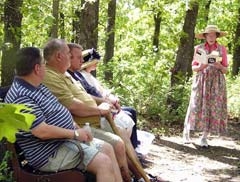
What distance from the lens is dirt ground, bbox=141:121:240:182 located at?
6.21 meters

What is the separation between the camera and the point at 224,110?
785 centimetres

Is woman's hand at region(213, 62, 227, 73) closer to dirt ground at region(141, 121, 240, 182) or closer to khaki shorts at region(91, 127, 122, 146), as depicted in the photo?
dirt ground at region(141, 121, 240, 182)

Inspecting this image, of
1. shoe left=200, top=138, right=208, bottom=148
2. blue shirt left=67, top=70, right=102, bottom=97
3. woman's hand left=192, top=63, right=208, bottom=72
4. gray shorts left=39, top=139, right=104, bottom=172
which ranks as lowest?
shoe left=200, top=138, right=208, bottom=148

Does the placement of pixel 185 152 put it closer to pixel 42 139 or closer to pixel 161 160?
pixel 161 160

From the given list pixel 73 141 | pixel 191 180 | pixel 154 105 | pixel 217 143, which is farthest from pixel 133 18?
pixel 73 141

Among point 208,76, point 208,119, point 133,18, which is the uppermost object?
point 133,18

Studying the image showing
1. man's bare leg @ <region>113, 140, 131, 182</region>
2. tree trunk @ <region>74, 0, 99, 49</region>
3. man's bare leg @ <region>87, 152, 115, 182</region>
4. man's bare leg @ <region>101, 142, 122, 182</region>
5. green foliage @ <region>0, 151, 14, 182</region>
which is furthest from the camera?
tree trunk @ <region>74, 0, 99, 49</region>

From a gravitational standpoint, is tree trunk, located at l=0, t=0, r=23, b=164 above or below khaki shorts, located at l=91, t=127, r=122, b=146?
above

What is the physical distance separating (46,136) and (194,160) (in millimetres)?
3597

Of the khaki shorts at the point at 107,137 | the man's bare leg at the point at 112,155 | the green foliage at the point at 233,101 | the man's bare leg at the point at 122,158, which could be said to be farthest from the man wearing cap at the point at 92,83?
the green foliage at the point at 233,101

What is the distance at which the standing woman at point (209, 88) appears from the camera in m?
7.48

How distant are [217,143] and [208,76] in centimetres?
133

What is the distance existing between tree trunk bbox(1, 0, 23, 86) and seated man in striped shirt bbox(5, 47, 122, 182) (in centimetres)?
158

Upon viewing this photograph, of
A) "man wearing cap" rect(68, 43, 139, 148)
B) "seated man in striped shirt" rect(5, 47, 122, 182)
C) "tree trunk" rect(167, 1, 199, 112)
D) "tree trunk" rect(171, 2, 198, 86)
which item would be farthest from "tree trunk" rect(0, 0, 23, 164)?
"tree trunk" rect(171, 2, 198, 86)
